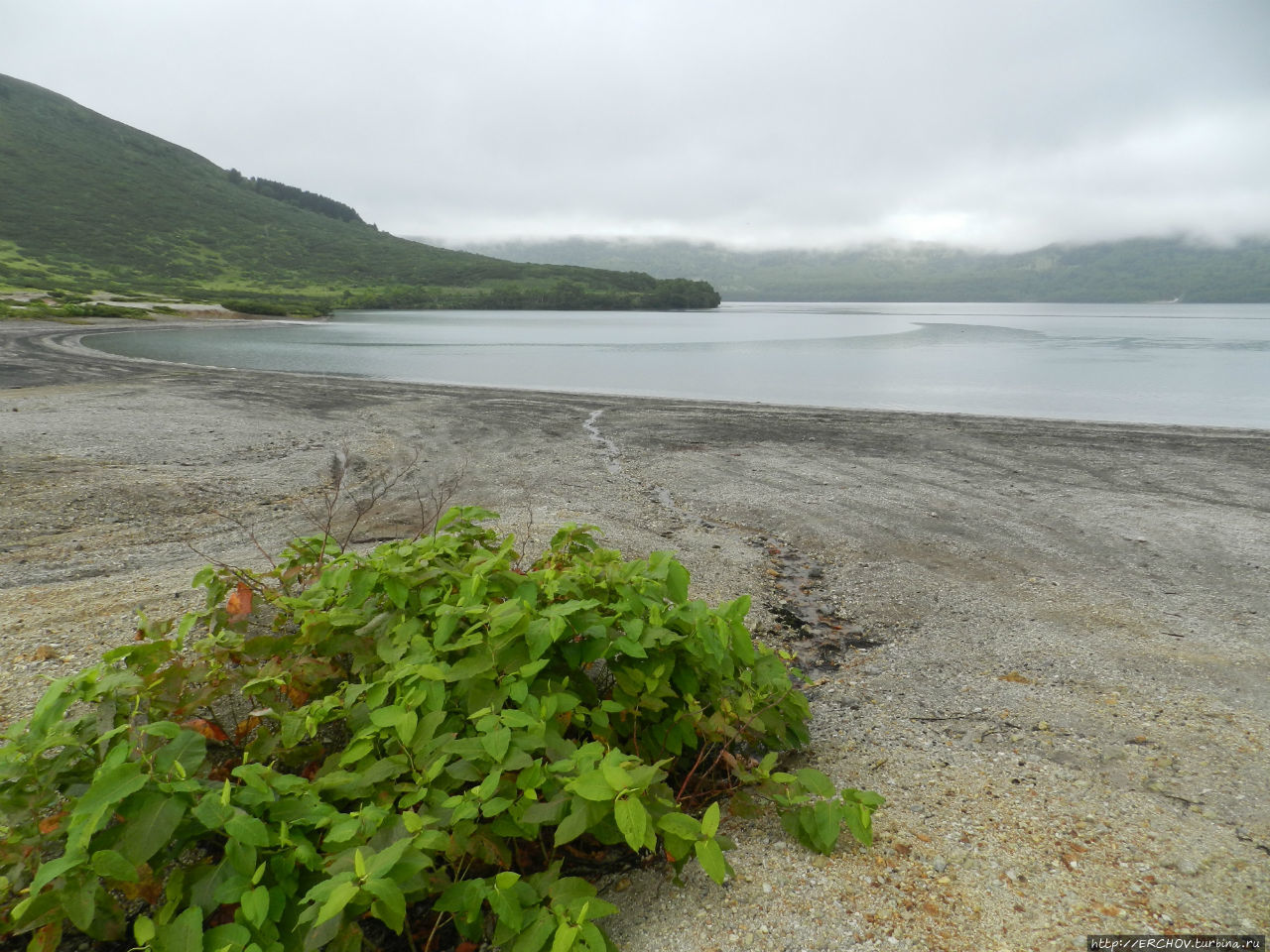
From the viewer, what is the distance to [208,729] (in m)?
3.04

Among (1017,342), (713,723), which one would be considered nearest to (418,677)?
(713,723)

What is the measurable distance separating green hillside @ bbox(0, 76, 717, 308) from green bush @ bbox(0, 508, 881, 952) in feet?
359

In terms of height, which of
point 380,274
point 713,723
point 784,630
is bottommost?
point 784,630

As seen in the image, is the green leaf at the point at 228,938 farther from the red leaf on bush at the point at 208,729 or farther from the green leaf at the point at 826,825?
the green leaf at the point at 826,825

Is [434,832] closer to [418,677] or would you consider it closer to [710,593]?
[418,677]

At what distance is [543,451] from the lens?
14.4 meters

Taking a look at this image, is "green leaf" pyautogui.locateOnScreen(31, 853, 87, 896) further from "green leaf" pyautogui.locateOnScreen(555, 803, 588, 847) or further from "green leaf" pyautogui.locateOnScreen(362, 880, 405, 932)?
"green leaf" pyautogui.locateOnScreen(555, 803, 588, 847)

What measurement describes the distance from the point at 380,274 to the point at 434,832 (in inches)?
7171

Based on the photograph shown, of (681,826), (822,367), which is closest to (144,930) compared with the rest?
(681,826)

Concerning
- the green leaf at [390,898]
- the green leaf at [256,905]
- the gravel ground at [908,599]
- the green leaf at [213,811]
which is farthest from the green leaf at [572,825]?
the green leaf at [213,811]

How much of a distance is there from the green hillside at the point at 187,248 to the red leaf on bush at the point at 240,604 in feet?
357

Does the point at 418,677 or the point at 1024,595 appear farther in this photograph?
the point at 1024,595

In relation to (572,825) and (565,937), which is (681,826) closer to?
(572,825)

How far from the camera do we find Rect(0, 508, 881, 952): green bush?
2203 millimetres
